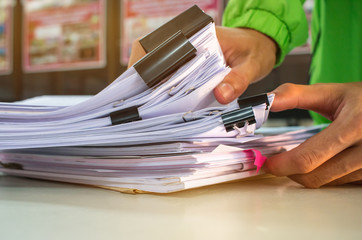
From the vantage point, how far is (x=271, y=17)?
2.57ft

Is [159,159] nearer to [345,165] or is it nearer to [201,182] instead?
[201,182]

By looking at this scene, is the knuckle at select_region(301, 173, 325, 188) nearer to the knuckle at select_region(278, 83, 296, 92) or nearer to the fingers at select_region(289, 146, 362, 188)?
the fingers at select_region(289, 146, 362, 188)

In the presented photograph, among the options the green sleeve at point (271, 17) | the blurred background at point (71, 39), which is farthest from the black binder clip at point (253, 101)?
the blurred background at point (71, 39)

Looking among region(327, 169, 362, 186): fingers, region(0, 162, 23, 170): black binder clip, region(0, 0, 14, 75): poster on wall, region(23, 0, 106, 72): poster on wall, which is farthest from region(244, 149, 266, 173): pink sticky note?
Answer: region(0, 0, 14, 75): poster on wall

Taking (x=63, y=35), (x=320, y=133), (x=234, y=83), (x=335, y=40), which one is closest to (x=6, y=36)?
(x=63, y=35)

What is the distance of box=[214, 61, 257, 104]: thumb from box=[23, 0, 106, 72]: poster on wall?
111 inches

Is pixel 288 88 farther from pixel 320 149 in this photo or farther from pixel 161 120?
pixel 161 120

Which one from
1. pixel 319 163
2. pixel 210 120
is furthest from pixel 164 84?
pixel 319 163

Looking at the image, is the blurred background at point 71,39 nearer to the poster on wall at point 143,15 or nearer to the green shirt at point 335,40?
the poster on wall at point 143,15

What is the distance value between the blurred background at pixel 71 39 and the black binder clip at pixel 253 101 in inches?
87.6

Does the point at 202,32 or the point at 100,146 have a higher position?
the point at 202,32

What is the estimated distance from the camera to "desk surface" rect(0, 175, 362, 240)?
0.30m

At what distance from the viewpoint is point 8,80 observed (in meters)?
3.81

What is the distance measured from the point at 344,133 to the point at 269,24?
399 mm
